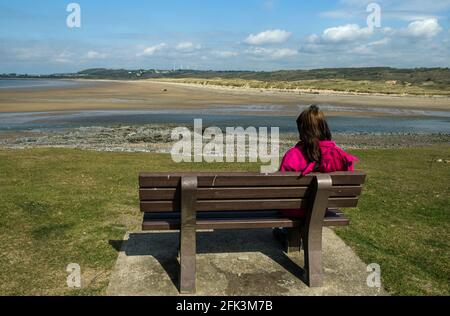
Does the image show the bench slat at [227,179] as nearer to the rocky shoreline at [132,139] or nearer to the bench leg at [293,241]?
the bench leg at [293,241]

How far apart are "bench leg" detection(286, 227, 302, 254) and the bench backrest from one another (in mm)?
999

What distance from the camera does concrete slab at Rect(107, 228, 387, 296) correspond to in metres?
4.50

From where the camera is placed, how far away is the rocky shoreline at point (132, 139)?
18219 millimetres

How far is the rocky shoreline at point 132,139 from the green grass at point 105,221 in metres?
5.98

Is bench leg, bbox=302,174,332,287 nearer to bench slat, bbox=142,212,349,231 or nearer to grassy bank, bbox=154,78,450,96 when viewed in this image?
bench slat, bbox=142,212,349,231

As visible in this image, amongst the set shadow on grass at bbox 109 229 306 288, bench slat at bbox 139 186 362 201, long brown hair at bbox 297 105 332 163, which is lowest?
shadow on grass at bbox 109 229 306 288

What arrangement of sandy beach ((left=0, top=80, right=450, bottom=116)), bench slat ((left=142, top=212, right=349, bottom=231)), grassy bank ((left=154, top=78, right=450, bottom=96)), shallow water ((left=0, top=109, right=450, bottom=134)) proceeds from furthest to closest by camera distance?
1. grassy bank ((left=154, top=78, right=450, bottom=96))
2. sandy beach ((left=0, top=80, right=450, bottom=116))
3. shallow water ((left=0, top=109, right=450, bottom=134))
4. bench slat ((left=142, top=212, right=349, bottom=231))

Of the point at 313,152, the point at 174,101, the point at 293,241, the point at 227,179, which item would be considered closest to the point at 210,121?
the point at 174,101

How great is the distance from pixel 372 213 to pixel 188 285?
437 centimetres

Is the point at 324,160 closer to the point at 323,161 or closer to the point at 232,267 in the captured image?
the point at 323,161

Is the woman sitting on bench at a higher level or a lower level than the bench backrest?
higher

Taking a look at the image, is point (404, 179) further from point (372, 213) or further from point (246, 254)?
point (246, 254)

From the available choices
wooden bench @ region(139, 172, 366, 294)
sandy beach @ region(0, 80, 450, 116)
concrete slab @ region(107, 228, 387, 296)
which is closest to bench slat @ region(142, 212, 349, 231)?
wooden bench @ region(139, 172, 366, 294)
